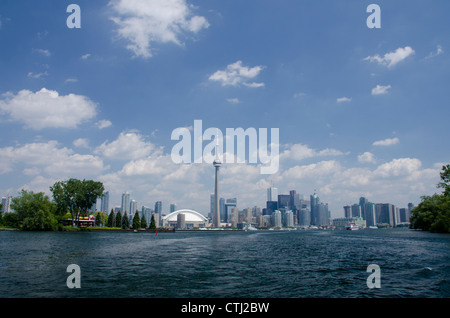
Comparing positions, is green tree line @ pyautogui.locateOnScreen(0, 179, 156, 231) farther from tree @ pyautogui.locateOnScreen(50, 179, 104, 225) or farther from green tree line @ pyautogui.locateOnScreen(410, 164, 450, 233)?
green tree line @ pyautogui.locateOnScreen(410, 164, 450, 233)

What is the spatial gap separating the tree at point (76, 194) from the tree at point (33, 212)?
8.18 metres

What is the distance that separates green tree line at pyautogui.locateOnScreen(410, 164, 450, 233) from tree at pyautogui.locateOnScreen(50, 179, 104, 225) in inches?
5261

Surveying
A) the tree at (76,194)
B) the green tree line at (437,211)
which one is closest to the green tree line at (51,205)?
the tree at (76,194)

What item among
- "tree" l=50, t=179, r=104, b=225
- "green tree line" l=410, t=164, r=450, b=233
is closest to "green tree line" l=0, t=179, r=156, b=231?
"tree" l=50, t=179, r=104, b=225

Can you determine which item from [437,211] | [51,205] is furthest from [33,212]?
[437,211]

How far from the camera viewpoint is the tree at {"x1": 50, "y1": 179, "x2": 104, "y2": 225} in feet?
436

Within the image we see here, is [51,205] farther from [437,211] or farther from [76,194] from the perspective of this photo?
[437,211]

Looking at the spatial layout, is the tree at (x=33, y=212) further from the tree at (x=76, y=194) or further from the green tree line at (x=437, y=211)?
the green tree line at (x=437, y=211)

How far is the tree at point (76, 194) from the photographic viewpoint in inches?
5236

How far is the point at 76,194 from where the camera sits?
132750 millimetres
